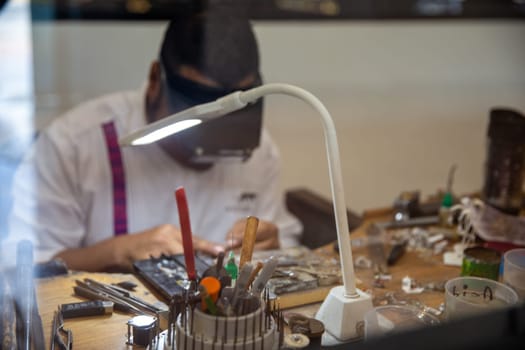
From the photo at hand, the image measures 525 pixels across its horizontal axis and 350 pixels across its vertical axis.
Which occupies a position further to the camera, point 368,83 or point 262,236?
point 368,83

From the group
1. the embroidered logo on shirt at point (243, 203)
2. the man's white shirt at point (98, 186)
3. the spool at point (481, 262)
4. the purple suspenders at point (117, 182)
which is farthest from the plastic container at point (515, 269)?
the purple suspenders at point (117, 182)

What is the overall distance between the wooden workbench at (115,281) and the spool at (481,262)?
0.23 feet

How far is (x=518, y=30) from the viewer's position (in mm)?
6078

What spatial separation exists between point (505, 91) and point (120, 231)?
467 centimetres

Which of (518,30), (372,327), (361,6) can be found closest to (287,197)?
(372,327)

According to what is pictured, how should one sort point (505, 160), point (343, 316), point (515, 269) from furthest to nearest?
point (505, 160) → point (515, 269) → point (343, 316)

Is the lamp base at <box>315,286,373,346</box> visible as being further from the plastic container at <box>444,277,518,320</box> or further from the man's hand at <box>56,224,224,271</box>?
the man's hand at <box>56,224,224,271</box>

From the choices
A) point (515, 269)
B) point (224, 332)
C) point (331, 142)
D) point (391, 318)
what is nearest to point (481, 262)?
point (515, 269)

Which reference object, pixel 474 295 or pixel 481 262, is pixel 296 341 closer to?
pixel 474 295

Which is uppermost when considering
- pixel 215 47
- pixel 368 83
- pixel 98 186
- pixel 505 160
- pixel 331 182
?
pixel 215 47

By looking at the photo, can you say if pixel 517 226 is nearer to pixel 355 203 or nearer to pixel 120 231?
pixel 120 231

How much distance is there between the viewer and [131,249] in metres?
1.61

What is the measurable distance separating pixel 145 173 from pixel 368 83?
14.4 ft

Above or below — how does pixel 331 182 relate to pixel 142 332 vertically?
above
